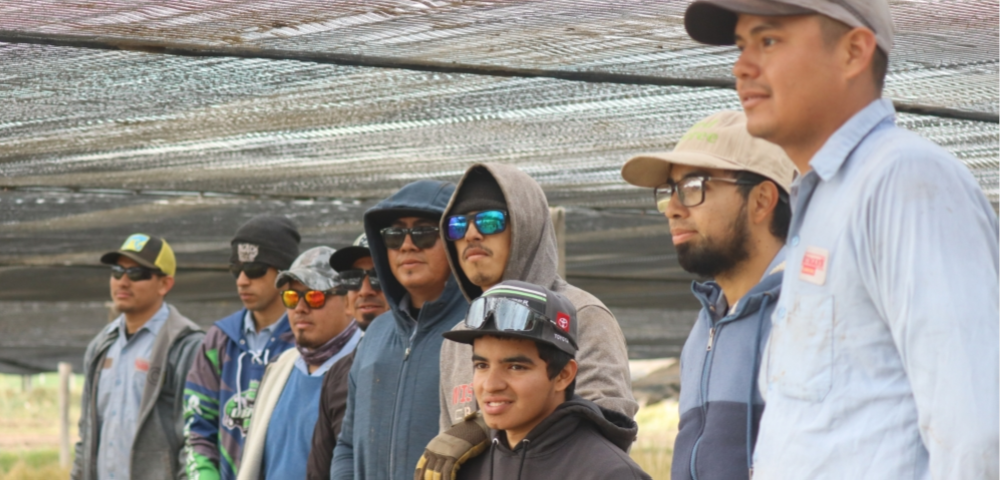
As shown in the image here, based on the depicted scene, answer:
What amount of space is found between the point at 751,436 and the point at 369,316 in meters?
2.59

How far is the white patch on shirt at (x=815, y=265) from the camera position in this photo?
176 centimetres

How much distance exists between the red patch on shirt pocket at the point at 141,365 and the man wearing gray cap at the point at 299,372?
4.32 feet

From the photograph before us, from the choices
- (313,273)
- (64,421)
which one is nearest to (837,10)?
(313,273)

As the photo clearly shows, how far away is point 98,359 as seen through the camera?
6.18 metres

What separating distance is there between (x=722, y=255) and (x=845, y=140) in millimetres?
866

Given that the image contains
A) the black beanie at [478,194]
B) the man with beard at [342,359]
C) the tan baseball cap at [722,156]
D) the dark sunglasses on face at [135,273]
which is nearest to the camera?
the tan baseball cap at [722,156]

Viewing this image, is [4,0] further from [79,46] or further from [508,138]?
[508,138]

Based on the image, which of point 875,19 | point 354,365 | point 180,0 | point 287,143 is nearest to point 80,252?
point 287,143

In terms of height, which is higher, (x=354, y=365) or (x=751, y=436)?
(x=751, y=436)

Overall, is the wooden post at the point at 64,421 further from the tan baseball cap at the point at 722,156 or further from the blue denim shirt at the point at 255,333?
the tan baseball cap at the point at 722,156

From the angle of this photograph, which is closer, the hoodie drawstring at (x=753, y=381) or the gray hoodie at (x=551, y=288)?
the hoodie drawstring at (x=753, y=381)

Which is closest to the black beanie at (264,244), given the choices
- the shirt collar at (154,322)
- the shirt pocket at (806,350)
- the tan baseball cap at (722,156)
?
the shirt collar at (154,322)

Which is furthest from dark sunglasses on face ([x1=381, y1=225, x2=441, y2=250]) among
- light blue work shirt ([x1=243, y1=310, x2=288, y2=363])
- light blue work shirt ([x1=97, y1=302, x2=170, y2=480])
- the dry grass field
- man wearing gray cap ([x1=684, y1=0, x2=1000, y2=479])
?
the dry grass field

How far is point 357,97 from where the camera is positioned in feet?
14.1
